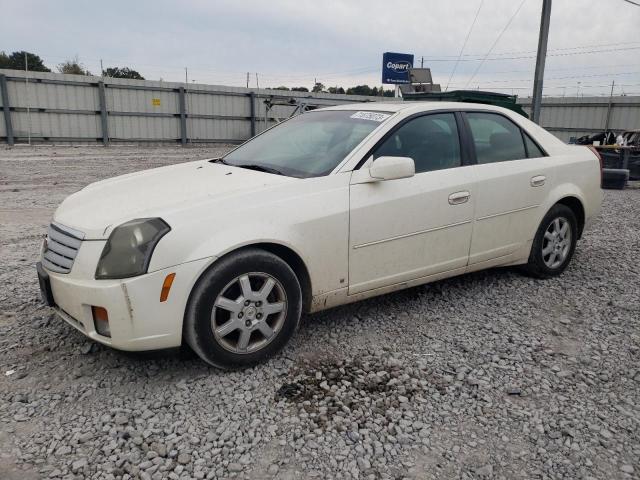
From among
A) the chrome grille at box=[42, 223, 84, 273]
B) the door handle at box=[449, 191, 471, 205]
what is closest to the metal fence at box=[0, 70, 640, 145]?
the door handle at box=[449, 191, 471, 205]

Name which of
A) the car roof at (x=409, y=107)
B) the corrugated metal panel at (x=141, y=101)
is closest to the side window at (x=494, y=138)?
the car roof at (x=409, y=107)

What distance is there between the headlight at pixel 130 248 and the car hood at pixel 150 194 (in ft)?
0.21

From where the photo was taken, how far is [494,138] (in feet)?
14.4

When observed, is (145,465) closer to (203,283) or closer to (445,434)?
(203,283)

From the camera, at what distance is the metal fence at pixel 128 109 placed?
749 inches

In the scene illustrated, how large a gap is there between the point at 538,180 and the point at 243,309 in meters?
2.83

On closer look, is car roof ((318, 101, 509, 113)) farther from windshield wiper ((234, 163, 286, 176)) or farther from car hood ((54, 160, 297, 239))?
car hood ((54, 160, 297, 239))

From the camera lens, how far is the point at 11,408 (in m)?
2.73

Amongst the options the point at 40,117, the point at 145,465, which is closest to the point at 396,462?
the point at 145,465

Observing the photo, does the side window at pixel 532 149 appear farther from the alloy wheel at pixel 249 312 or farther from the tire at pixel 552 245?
the alloy wheel at pixel 249 312

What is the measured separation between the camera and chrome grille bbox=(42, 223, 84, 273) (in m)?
2.90

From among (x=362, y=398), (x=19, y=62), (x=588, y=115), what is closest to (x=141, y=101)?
(x=588, y=115)

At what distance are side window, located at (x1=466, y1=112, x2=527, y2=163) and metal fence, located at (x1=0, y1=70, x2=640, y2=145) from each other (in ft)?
46.0

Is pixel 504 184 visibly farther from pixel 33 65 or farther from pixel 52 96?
pixel 33 65
